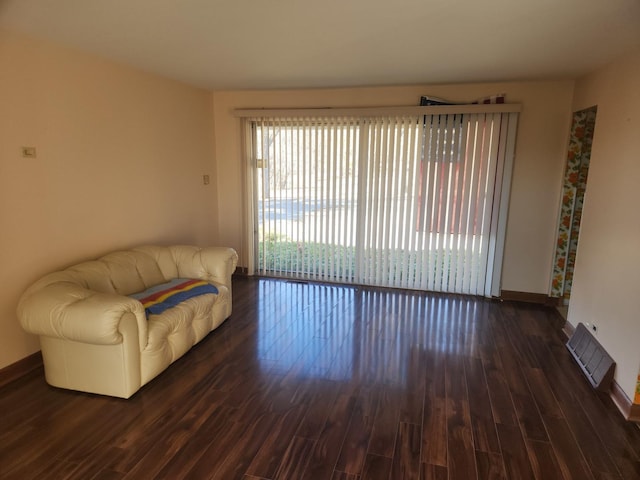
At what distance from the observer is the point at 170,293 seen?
3.25 m

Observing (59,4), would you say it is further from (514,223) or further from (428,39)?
(514,223)

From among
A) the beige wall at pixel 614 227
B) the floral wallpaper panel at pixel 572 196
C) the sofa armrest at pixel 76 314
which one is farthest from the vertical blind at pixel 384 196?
the sofa armrest at pixel 76 314

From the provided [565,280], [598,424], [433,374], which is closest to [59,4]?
[433,374]

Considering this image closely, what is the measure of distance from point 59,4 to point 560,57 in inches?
146

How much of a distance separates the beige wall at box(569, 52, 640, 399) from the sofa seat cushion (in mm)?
3232

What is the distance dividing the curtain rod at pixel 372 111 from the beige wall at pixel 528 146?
0.52ft

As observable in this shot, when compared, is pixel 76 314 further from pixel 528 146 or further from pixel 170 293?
pixel 528 146

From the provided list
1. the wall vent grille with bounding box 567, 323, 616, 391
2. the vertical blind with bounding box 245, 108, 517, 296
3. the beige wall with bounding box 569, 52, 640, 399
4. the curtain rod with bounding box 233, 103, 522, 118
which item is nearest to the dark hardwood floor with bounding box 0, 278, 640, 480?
the wall vent grille with bounding box 567, 323, 616, 391

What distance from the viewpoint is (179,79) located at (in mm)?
4352

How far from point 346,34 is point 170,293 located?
2477 mm

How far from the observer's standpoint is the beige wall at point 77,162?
9.00 ft

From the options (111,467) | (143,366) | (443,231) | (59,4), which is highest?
(59,4)

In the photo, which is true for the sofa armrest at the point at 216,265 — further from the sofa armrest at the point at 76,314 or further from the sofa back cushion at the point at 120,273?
the sofa armrest at the point at 76,314

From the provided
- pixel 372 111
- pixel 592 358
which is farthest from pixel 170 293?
pixel 592 358
